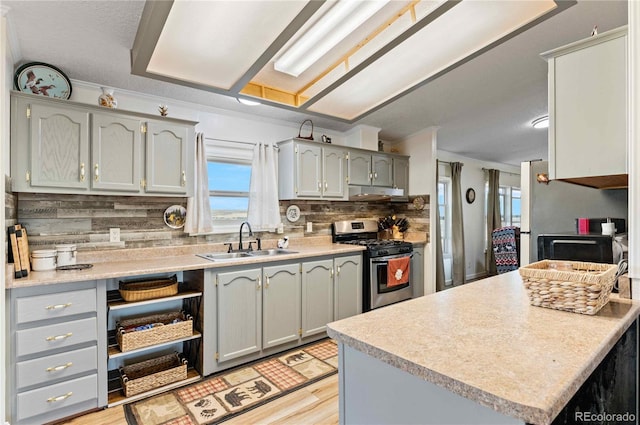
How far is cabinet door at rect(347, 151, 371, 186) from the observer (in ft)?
12.5

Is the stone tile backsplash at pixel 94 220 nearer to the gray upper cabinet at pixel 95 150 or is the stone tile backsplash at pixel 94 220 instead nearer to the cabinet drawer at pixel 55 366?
the gray upper cabinet at pixel 95 150

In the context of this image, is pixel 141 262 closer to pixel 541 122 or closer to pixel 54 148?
pixel 54 148

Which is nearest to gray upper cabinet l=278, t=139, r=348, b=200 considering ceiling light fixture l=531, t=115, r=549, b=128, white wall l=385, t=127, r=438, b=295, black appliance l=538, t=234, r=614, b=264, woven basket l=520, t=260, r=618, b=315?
white wall l=385, t=127, r=438, b=295

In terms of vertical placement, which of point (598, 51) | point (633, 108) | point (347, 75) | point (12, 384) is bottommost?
point (12, 384)

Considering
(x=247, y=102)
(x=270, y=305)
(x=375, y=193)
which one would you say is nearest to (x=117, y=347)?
(x=270, y=305)

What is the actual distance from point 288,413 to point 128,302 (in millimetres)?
1274

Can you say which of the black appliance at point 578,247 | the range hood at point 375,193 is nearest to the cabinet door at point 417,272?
the range hood at point 375,193

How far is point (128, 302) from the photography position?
7.06 ft

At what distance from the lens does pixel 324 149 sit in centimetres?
357

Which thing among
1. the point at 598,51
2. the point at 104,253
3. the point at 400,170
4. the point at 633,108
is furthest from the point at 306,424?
the point at 400,170

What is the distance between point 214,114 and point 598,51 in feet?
9.23

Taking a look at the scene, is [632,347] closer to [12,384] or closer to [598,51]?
[598,51]

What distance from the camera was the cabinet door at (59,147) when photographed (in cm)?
204

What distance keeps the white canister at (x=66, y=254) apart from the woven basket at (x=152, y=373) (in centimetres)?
86
